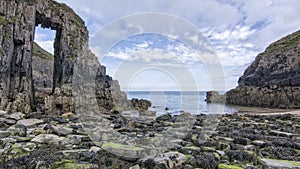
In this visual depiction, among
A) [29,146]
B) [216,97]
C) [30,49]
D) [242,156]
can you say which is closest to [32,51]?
[30,49]

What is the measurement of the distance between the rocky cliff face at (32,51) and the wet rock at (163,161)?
1346 centimetres

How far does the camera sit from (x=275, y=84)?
152 feet

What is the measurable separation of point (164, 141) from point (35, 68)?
57.1 metres

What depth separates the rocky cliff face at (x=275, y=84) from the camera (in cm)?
4200

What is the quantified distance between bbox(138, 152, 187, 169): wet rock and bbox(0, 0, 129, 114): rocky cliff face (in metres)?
13.5

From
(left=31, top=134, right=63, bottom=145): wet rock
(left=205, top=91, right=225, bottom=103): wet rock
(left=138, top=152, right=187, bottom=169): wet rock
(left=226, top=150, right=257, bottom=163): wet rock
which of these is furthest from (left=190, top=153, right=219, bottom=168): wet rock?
(left=205, top=91, right=225, bottom=103): wet rock

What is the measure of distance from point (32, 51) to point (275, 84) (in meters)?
45.5

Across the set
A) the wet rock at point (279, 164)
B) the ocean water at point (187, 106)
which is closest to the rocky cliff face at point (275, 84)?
the ocean water at point (187, 106)

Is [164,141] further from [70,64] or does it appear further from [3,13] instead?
[70,64]

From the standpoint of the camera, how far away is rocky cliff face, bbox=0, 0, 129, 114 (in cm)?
1503

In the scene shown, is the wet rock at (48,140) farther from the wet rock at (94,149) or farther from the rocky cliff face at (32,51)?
the rocky cliff face at (32,51)

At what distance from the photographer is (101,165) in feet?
15.6

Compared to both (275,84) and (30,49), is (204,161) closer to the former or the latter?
(30,49)

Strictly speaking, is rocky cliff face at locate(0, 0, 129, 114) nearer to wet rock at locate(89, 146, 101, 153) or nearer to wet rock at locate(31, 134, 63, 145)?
wet rock at locate(31, 134, 63, 145)
